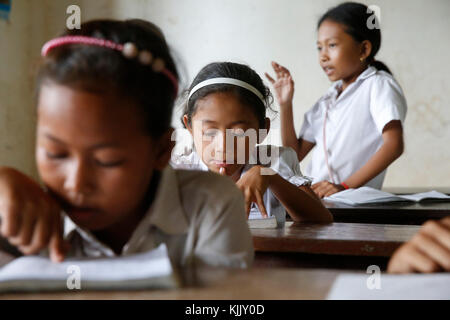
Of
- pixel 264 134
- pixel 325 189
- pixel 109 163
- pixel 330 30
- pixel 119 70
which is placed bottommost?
pixel 325 189

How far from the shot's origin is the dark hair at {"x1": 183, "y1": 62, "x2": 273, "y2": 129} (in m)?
1.38

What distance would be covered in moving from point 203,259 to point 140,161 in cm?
15

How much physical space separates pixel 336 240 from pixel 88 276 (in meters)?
0.53

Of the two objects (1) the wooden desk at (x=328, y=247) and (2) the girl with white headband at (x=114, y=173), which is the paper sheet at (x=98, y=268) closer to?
(2) the girl with white headband at (x=114, y=173)

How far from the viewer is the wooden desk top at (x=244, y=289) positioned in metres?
0.40

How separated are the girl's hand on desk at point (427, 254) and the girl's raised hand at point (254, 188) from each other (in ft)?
1.90

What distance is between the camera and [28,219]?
0.53 m

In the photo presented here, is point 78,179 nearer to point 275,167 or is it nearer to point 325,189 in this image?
point 275,167

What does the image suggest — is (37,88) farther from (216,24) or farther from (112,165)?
(216,24)

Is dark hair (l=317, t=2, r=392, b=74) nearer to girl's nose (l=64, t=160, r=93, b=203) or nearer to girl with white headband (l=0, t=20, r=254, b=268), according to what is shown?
girl with white headband (l=0, t=20, r=254, b=268)

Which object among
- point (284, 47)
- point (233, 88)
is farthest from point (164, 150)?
point (284, 47)

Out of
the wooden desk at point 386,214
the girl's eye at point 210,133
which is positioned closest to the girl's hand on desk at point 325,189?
the wooden desk at point 386,214

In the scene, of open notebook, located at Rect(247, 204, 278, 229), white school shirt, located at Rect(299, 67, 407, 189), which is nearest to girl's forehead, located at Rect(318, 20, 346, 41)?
white school shirt, located at Rect(299, 67, 407, 189)

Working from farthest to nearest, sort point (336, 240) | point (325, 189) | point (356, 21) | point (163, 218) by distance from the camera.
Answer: point (356, 21) → point (325, 189) → point (336, 240) → point (163, 218)
